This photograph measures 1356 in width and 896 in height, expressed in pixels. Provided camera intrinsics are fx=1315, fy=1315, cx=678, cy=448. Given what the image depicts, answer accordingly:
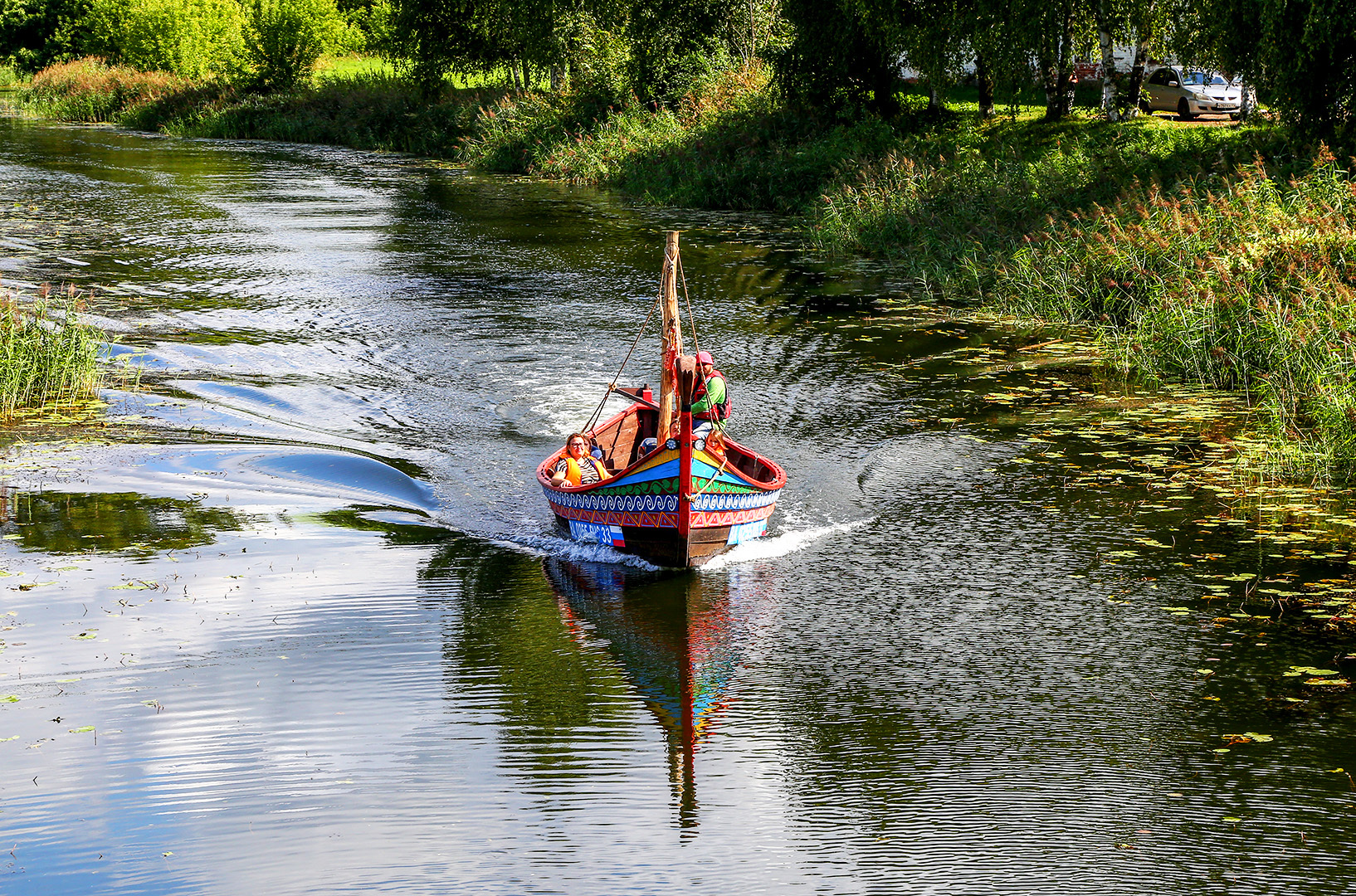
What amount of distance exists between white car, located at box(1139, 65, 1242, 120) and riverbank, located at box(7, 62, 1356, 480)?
4.80 metres

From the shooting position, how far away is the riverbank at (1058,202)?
15.0 meters

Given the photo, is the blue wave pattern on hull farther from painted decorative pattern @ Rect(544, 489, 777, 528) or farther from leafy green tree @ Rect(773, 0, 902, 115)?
leafy green tree @ Rect(773, 0, 902, 115)

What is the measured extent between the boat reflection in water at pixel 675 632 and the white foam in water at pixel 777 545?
13.0 inches

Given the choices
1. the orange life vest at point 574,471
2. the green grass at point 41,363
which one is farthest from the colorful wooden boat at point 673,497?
the green grass at point 41,363

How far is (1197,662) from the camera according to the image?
8945 mm

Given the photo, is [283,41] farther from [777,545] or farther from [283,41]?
[777,545]

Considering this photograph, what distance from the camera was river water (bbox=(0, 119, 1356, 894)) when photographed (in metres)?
6.83

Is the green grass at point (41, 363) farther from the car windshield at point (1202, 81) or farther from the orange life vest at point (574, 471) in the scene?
the car windshield at point (1202, 81)

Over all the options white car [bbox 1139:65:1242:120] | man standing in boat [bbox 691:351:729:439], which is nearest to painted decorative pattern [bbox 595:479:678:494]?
man standing in boat [bbox 691:351:729:439]

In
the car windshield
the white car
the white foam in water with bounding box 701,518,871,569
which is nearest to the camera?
the white foam in water with bounding box 701,518,871,569

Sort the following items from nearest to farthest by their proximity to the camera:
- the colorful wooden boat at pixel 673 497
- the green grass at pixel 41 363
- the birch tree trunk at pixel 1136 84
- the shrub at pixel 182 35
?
the colorful wooden boat at pixel 673 497, the green grass at pixel 41 363, the birch tree trunk at pixel 1136 84, the shrub at pixel 182 35

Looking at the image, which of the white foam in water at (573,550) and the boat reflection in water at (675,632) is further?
the white foam in water at (573,550)

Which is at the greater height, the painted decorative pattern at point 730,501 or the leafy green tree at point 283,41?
the leafy green tree at point 283,41

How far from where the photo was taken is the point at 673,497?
35.1 ft
